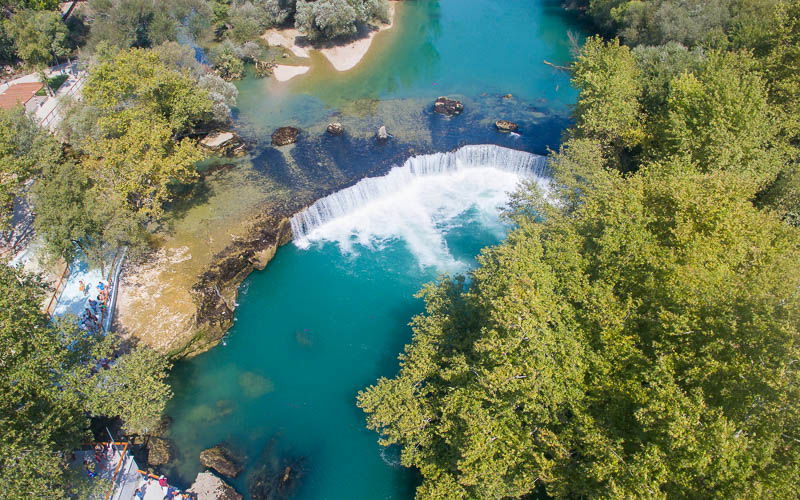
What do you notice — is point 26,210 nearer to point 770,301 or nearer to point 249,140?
point 249,140

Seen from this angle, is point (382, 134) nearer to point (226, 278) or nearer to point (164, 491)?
point (226, 278)

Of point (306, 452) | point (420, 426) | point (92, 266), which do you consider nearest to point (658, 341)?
point (420, 426)

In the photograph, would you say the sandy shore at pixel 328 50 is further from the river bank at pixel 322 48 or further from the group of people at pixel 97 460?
the group of people at pixel 97 460

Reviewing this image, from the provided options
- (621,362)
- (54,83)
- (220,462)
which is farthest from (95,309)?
(54,83)

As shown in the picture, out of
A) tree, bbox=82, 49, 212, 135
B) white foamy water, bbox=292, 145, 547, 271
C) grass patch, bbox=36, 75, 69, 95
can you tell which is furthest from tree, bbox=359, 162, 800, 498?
grass patch, bbox=36, 75, 69, 95

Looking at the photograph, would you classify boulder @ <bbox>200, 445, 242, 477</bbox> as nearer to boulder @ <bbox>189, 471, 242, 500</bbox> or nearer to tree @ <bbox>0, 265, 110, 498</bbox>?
boulder @ <bbox>189, 471, 242, 500</bbox>
